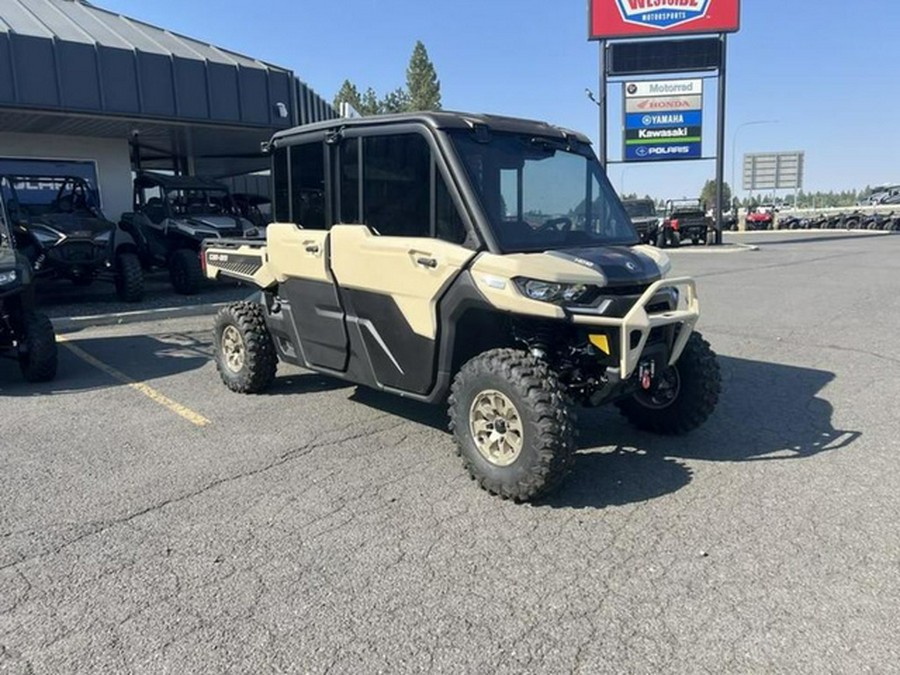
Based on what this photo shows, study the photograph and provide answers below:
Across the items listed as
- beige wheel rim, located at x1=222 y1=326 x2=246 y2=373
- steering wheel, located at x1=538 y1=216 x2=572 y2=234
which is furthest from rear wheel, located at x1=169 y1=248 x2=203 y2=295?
steering wheel, located at x1=538 y1=216 x2=572 y2=234

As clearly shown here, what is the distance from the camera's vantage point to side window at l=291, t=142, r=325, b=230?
5.06 m

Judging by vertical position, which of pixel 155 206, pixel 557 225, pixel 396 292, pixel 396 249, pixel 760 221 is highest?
pixel 155 206

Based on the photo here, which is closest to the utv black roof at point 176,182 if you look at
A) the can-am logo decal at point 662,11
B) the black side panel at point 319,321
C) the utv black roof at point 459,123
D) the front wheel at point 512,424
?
the black side panel at point 319,321

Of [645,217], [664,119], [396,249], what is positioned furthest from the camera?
[664,119]

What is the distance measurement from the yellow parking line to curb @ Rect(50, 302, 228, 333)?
3.35 feet

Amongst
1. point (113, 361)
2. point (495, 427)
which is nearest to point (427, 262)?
point (495, 427)

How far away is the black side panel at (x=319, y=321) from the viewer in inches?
200

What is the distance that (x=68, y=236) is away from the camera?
38.5 ft

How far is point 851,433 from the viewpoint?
5.13 m

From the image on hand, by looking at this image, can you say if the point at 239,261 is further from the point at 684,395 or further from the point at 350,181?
the point at 684,395

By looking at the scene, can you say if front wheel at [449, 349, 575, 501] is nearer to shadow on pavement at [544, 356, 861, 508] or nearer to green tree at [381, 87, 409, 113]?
shadow on pavement at [544, 356, 861, 508]

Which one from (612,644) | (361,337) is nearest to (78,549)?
(361,337)

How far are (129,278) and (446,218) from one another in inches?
379

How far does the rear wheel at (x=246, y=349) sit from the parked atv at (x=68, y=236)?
22.0ft
